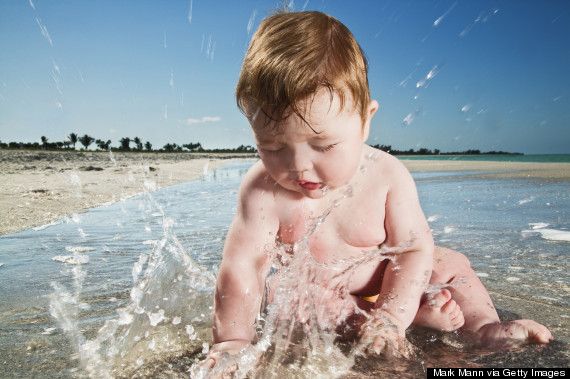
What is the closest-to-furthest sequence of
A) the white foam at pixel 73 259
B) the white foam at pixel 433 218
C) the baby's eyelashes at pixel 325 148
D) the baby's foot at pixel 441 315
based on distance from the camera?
the baby's eyelashes at pixel 325 148
the baby's foot at pixel 441 315
the white foam at pixel 73 259
the white foam at pixel 433 218

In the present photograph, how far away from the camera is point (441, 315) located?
150 centimetres

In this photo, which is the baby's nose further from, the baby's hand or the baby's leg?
the baby's leg

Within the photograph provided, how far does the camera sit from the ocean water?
1283 mm

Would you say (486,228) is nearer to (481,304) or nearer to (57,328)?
(481,304)

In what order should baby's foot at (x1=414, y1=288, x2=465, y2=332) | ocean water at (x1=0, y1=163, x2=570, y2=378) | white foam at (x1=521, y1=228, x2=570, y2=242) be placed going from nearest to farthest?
ocean water at (x1=0, y1=163, x2=570, y2=378) < baby's foot at (x1=414, y1=288, x2=465, y2=332) < white foam at (x1=521, y1=228, x2=570, y2=242)

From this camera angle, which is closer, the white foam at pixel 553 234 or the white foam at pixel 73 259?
the white foam at pixel 73 259

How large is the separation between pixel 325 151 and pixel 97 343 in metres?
1.01

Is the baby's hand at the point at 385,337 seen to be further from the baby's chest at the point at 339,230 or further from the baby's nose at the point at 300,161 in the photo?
the baby's nose at the point at 300,161

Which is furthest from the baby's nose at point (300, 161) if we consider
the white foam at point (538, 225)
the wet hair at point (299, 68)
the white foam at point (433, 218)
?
the white foam at point (433, 218)

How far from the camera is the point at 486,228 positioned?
3.18 meters

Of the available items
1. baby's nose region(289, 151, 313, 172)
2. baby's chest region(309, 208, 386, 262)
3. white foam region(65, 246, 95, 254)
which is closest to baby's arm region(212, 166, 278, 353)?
baby's chest region(309, 208, 386, 262)

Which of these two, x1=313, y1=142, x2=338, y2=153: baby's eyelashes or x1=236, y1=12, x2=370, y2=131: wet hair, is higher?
x1=236, y1=12, x2=370, y2=131: wet hair

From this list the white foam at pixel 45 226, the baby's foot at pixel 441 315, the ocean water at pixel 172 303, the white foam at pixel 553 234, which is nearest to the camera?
the ocean water at pixel 172 303

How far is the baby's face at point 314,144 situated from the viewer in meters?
1.35
